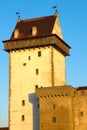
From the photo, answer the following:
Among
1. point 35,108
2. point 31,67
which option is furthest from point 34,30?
point 35,108

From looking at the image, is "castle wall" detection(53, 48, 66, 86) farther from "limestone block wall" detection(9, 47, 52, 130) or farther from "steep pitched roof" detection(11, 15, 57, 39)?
"steep pitched roof" detection(11, 15, 57, 39)

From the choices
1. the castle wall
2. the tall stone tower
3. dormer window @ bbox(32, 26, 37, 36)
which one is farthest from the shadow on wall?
dormer window @ bbox(32, 26, 37, 36)

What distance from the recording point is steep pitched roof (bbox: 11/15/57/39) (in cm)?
6694

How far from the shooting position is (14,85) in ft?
217

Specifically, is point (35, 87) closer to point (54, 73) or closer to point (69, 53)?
point (54, 73)

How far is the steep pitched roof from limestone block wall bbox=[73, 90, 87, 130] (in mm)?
12090

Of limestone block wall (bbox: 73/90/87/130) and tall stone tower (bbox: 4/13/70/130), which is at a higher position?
tall stone tower (bbox: 4/13/70/130)

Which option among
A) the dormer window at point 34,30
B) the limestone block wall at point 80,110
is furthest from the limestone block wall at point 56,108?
the dormer window at point 34,30

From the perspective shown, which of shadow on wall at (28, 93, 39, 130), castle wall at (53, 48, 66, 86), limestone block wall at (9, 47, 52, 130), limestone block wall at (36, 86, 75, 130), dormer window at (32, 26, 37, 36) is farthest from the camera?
dormer window at (32, 26, 37, 36)

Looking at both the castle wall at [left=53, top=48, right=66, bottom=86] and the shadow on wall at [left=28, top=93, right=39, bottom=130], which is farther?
the castle wall at [left=53, top=48, right=66, bottom=86]

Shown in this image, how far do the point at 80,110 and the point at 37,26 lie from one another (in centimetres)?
→ 1652

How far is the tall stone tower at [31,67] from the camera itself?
6375 centimetres

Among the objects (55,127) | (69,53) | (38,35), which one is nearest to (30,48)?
(38,35)

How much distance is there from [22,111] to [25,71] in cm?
593
